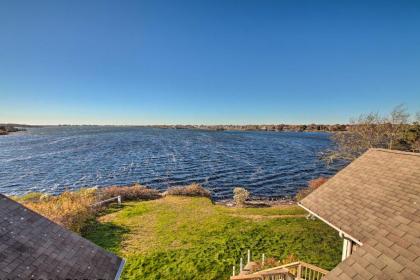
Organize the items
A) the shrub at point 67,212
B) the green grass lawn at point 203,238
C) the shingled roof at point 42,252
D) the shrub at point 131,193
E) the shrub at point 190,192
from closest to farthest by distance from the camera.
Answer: the shingled roof at point 42,252 → the green grass lawn at point 203,238 → the shrub at point 67,212 → the shrub at point 131,193 → the shrub at point 190,192

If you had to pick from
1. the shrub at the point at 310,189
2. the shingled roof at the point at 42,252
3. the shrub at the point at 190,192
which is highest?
the shingled roof at the point at 42,252

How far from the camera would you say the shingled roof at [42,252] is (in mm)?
6458

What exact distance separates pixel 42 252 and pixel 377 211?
11426 mm

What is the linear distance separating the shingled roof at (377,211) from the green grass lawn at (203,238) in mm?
4735

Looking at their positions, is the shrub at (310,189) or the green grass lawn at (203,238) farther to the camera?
the shrub at (310,189)

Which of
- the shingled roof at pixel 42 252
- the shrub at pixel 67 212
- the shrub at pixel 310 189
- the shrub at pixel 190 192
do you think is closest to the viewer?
the shingled roof at pixel 42 252

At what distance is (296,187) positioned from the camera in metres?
35.8

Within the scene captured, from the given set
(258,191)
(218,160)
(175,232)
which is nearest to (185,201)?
(175,232)

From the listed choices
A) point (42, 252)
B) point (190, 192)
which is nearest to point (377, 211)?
point (42, 252)

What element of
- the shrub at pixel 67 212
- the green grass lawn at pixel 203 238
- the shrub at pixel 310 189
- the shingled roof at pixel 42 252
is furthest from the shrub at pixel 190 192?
the shingled roof at pixel 42 252

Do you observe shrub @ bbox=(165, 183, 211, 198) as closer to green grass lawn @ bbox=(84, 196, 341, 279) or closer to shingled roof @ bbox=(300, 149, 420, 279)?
green grass lawn @ bbox=(84, 196, 341, 279)

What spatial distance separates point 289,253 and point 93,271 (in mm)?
11626

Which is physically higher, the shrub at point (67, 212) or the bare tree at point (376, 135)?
the bare tree at point (376, 135)

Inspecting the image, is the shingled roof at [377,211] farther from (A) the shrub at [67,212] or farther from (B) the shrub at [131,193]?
(B) the shrub at [131,193]
